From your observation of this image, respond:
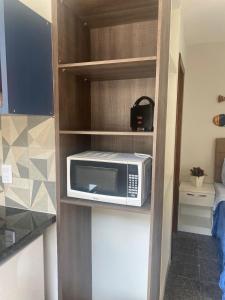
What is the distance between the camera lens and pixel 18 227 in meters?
1.29

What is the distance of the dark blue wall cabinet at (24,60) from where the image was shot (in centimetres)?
100

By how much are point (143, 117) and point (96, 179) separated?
41 cm

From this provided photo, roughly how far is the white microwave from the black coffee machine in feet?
0.57

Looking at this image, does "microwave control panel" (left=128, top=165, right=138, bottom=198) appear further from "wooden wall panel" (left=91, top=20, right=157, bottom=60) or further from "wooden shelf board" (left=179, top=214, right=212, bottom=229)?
"wooden shelf board" (left=179, top=214, right=212, bottom=229)

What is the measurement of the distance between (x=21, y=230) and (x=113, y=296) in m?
1.00

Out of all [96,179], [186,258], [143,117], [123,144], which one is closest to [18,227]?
[96,179]

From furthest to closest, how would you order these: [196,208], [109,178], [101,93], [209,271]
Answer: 1. [196,208]
2. [209,271]
3. [101,93]
4. [109,178]

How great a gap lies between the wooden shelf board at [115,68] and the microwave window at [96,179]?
1.65ft

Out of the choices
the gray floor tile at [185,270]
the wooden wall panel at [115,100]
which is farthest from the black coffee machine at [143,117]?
the gray floor tile at [185,270]

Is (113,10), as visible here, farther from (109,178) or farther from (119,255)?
(119,255)

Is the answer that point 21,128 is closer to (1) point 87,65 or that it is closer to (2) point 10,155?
(2) point 10,155

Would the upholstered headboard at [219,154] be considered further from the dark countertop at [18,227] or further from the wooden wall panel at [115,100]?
the dark countertop at [18,227]

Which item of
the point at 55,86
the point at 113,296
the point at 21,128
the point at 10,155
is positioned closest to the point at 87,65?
the point at 55,86

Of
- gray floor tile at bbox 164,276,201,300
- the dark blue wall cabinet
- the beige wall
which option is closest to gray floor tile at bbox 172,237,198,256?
gray floor tile at bbox 164,276,201,300
